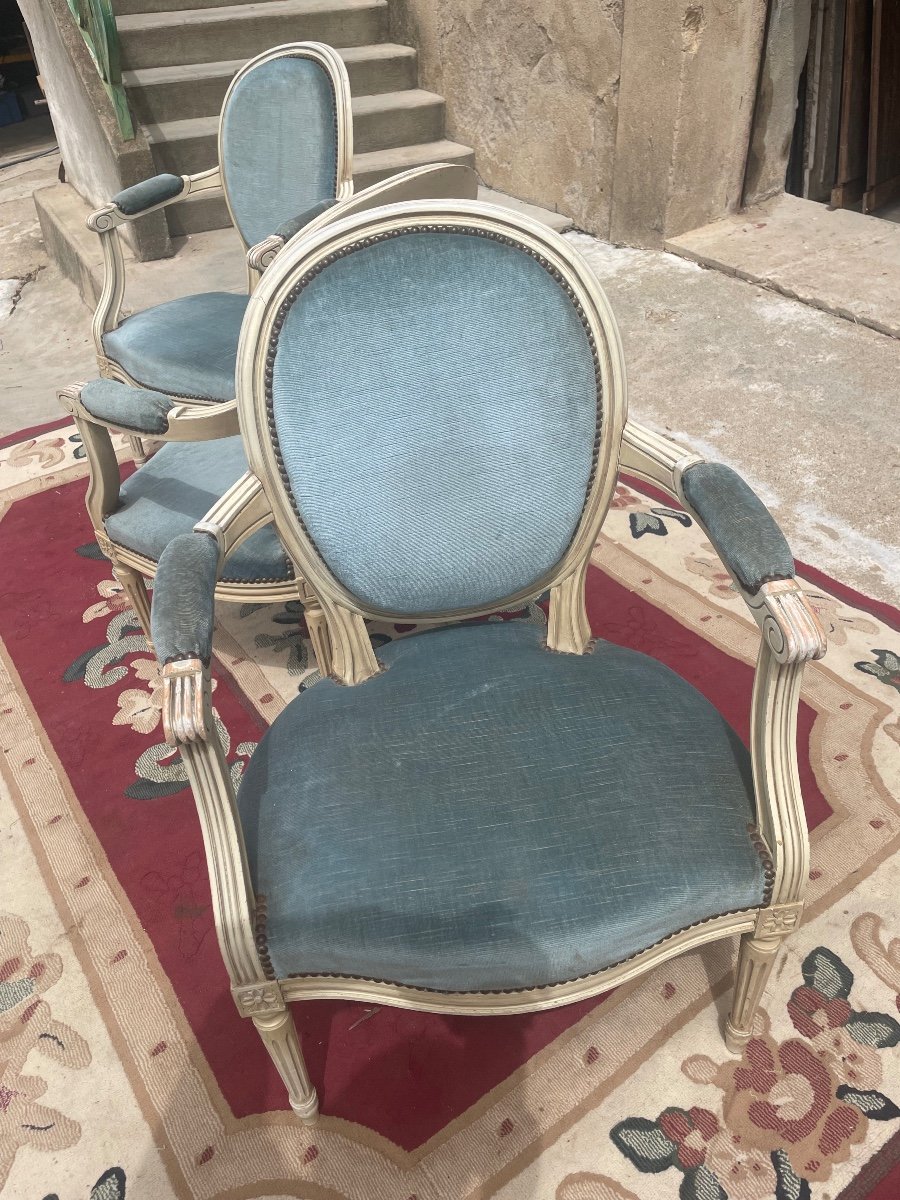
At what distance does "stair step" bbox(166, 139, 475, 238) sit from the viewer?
363 cm

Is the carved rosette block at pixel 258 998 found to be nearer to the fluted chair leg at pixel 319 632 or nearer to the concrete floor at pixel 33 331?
the fluted chair leg at pixel 319 632

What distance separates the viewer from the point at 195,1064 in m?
1.24

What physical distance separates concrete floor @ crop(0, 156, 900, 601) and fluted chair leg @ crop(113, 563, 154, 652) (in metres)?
1.54

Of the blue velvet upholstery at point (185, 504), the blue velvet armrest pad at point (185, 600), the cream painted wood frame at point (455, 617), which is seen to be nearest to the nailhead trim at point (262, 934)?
the cream painted wood frame at point (455, 617)

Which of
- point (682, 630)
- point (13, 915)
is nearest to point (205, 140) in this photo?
point (682, 630)

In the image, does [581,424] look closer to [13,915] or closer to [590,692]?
[590,692]

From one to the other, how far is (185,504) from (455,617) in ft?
2.23

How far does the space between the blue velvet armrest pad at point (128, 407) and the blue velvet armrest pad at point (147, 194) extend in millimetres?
1076

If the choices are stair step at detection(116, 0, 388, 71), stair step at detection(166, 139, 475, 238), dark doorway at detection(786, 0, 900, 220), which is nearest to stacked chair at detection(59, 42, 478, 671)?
stair step at detection(166, 139, 475, 238)

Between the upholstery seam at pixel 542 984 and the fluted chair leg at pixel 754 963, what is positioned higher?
the upholstery seam at pixel 542 984

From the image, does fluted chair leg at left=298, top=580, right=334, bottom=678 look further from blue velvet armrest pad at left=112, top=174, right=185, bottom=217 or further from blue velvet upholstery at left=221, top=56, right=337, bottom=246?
blue velvet armrest pad at left=112, top=174, right=185, bottom=217

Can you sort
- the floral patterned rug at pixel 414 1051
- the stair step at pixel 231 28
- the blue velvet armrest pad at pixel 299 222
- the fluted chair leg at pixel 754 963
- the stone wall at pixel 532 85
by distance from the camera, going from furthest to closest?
the stair step at pixel 231 28, the stone wall at pixel 532 85, the blue velvet armrest pad at pixel 299 222, the floral patterned rug at pixel 414 1051, the fluted chair leg at pixel 754 963

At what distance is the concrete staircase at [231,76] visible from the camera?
11.8 ft

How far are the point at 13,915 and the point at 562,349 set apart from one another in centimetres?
131
